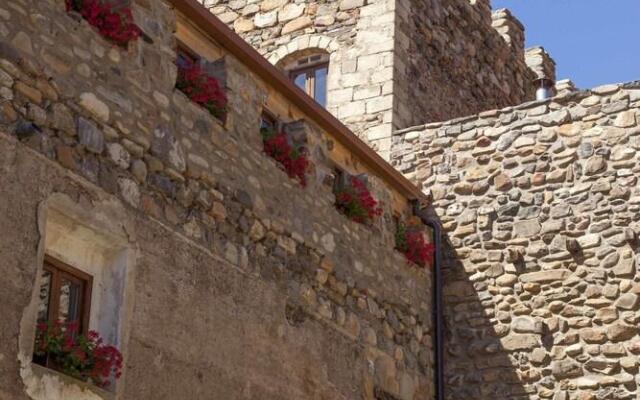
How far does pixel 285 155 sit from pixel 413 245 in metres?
2.38

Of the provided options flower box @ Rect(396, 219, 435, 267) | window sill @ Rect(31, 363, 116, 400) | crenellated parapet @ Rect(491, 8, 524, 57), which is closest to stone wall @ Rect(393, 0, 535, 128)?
crenellated parapet @ Rect(491, 8, 524, 57)

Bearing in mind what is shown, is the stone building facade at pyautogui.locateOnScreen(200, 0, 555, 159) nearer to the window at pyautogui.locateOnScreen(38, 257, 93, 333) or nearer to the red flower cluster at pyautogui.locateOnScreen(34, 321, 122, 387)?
the window at pyautogui.locateOnScreen(38, 257, 93, 333)

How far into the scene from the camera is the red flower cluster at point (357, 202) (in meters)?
12.3

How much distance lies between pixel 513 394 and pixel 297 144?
323cm

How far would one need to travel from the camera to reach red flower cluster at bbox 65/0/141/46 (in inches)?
367

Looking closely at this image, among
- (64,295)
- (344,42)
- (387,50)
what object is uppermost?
(344,42)

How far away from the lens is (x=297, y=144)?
1184cm

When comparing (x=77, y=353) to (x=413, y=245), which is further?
(x=413, y=245)

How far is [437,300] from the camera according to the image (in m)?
13.5

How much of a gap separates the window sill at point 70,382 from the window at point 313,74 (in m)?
7.61

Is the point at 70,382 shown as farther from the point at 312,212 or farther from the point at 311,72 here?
the point at 311,72

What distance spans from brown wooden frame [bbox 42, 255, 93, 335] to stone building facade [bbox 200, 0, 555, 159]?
6217mm

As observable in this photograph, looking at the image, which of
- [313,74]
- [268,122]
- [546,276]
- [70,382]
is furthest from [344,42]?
[70,382]

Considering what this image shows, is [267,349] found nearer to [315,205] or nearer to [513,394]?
[315,205]
